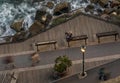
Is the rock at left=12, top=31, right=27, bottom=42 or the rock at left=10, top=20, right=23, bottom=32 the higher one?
the rock at left=10, top=20, right=23, bottom=32

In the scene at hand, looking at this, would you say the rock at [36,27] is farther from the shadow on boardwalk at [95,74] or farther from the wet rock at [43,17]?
the shadow on boardwalk at [95,74]

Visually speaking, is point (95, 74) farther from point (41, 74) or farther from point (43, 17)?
point (43, 17)

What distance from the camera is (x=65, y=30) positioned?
109 feet

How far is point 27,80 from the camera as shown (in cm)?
2836

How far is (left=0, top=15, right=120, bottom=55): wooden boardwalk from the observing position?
1253 inches

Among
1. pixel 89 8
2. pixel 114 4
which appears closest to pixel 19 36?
pixel 89 8

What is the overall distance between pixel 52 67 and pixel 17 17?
54.7 ft

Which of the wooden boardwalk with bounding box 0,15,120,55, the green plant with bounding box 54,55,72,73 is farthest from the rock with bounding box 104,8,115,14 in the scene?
the green plant with bounding box 54,55,72,73

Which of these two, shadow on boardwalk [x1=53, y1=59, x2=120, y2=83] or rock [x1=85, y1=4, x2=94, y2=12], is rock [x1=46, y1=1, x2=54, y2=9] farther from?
shadow on boardwalk [x1=53, y1=59, x2=120, y2=83]

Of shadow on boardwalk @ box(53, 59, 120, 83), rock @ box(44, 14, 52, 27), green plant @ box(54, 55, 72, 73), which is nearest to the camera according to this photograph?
shadow on boardwalk @ box(53, 59, 120, 83)

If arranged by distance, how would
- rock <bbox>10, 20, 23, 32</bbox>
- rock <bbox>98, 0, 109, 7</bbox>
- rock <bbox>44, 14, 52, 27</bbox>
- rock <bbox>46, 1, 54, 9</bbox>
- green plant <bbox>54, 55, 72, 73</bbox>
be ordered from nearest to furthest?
green plant <bbox>54, 55, 72, 73</bbox>
rock <bbox>44, 14, 52, 27</bbox>
rock <bbox>10, 20, 23, 32</bbox>
rock <bbox>98, 0, 109, 7</bbox>
rock <bbox>46, 1, 54, 9</bbox>

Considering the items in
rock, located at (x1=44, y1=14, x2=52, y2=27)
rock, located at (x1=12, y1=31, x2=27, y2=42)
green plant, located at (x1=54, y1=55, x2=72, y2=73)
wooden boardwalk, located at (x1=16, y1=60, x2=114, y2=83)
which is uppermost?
rock, located at (x1=44, y1=14, x2=52, y2=27)

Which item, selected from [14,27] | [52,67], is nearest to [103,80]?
[52,67]

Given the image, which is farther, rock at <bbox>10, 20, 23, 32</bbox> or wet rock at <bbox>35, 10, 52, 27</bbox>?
rock at <bbox>10, 20, 23, 32</bbox>
